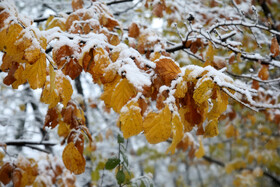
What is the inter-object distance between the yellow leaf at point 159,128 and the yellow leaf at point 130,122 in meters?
0.03

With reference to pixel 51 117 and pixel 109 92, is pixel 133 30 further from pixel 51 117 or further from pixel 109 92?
pixel 109 92

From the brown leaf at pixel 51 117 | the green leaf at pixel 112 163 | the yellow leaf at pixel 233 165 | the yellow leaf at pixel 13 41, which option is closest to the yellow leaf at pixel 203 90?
the yellow leaf at pixel 13 41

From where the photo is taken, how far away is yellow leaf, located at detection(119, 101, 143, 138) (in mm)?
920

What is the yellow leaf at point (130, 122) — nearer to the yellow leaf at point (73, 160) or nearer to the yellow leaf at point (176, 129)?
the yellow leaf at point (176, 129)

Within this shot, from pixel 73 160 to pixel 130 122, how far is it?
23.8 inches

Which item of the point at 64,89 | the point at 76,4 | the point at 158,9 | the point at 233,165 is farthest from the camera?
the point at 233,165

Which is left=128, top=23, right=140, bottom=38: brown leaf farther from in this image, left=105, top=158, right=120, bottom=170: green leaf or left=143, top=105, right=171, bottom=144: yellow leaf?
left=143, top=105, right=171, bottom=144: yellow leaf

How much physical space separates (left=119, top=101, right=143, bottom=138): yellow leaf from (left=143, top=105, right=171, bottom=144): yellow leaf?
0.11 feet

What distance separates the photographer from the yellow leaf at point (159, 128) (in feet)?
2.89

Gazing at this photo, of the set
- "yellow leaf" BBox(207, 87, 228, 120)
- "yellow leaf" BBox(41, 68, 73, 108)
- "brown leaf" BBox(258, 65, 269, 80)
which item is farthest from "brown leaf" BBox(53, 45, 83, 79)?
"brown leaf" BBox(258, 65, 269, 80)

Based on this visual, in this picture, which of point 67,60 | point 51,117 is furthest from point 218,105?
point 51,117

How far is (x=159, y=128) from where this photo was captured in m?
0.89

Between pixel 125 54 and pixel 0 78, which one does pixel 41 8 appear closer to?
pixel 0 78

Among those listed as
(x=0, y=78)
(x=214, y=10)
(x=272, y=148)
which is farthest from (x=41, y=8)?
(x=272, y=148)
